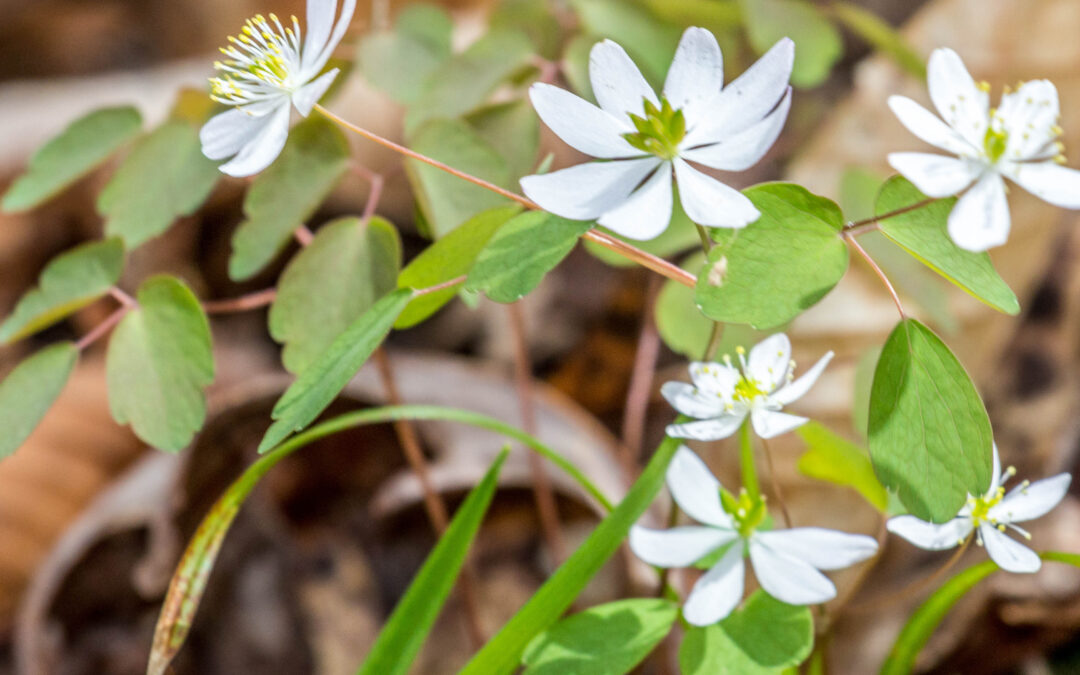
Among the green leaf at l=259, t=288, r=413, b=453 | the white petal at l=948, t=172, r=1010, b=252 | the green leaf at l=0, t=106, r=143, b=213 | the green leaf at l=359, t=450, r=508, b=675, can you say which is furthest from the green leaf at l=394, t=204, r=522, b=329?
the green leaf at l=0, t=106, r=143, b=213

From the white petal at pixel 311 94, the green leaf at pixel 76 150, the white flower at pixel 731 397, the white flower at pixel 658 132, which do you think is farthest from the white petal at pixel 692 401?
the green leaf at pixel 76 150

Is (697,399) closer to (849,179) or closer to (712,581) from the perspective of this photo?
(712,581)

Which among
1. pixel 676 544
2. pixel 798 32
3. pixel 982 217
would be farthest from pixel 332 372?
pixel 798 32

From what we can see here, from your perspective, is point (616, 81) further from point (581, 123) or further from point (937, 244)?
point (937, 244)

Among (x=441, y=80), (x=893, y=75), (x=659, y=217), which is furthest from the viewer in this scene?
(x=893, y=75)

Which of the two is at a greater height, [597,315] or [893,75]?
[893,75]

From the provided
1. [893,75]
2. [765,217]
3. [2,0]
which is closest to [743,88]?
[765,217]
